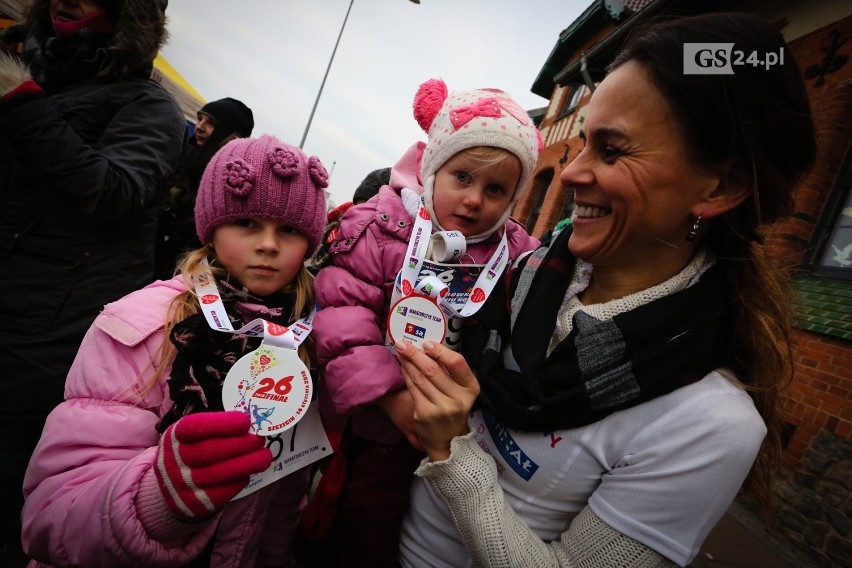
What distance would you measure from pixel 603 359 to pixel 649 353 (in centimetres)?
11

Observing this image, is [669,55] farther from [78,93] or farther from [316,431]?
[78,93]

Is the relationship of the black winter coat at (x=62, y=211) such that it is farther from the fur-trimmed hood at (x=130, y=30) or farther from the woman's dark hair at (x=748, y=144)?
the woman's dark hair at (x=748, y=144)

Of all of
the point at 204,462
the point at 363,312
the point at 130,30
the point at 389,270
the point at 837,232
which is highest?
the point at 837,232

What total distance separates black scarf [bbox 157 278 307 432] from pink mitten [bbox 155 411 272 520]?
145mm

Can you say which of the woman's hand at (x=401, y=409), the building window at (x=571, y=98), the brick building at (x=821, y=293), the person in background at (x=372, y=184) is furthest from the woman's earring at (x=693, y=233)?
the building window at (x=571, y=98)

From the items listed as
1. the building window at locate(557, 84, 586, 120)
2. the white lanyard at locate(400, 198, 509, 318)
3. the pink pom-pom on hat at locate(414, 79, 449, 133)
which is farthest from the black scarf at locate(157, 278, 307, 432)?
the building window at locate(557, 84, 586, 120)

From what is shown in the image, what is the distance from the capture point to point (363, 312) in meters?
1.36

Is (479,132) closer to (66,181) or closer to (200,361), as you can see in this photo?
(200,361)

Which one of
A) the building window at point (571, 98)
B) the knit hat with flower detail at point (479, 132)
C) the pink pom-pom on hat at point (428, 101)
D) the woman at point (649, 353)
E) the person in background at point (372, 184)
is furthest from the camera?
the building window at point (571, 98)

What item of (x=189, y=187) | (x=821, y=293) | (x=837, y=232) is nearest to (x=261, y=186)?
(x=189, y=187)

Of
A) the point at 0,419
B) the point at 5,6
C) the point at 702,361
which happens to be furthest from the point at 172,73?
→ the point at 702,361

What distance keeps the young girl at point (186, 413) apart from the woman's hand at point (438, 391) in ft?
1.40

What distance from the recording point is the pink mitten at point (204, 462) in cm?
88

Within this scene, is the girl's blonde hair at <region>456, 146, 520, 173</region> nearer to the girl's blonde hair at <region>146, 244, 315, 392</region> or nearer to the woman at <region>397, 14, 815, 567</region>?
the woman at <region>397, 14, 815, 567</region>
